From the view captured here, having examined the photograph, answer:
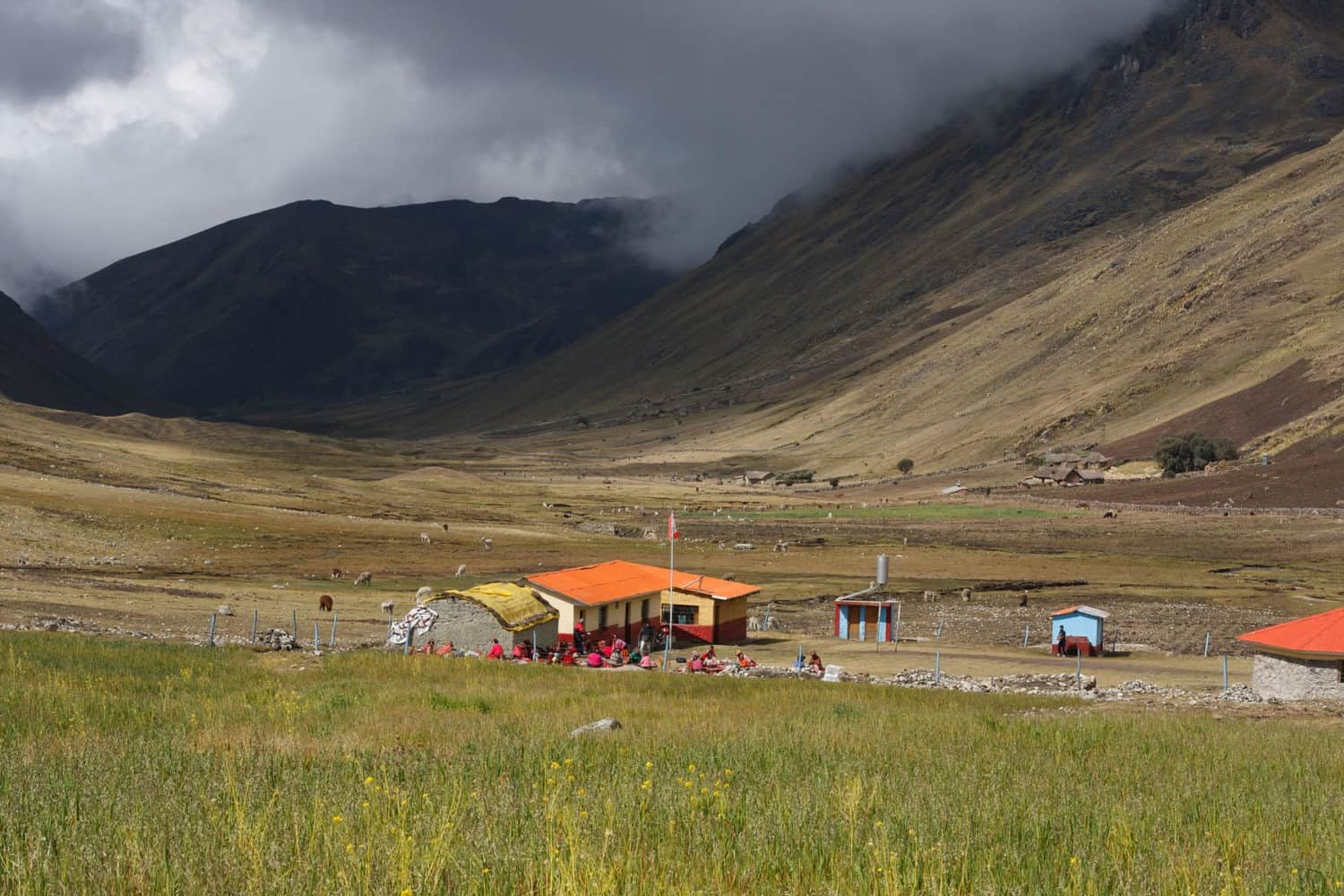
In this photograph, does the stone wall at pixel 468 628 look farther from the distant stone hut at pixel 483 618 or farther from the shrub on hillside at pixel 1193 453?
the shrub on hillside at pixel 1193 453

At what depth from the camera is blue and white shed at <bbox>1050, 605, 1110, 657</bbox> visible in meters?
46.2

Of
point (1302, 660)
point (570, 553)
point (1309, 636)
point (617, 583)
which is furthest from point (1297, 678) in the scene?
point (570, 553)

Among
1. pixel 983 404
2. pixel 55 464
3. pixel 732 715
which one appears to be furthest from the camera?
pixel 983 404

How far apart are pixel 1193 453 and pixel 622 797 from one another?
136131 millimetres

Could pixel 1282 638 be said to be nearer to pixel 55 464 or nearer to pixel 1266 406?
pixel 55 464

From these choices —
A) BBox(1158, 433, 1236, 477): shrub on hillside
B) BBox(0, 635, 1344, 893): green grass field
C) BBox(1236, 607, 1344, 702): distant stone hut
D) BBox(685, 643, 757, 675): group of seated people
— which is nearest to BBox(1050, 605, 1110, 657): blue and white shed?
BBox(1236, 607, 1344, 702): distant stone hut

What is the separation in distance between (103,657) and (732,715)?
42.9 ft

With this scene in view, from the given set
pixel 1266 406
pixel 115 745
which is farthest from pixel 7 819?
pixel 1266 406

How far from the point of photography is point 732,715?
67.8 feet

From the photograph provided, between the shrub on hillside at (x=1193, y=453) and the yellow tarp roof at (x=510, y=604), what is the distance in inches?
4278

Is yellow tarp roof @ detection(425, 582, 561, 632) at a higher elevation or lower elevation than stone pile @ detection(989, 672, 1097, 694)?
higher

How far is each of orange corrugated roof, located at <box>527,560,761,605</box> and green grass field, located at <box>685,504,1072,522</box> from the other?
6819 centimetres

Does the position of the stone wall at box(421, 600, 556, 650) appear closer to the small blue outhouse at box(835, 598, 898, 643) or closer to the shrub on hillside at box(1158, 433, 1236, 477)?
the small blue outhouse at box(835, 598, 898, 643)

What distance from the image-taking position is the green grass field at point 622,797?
26.7 feet
